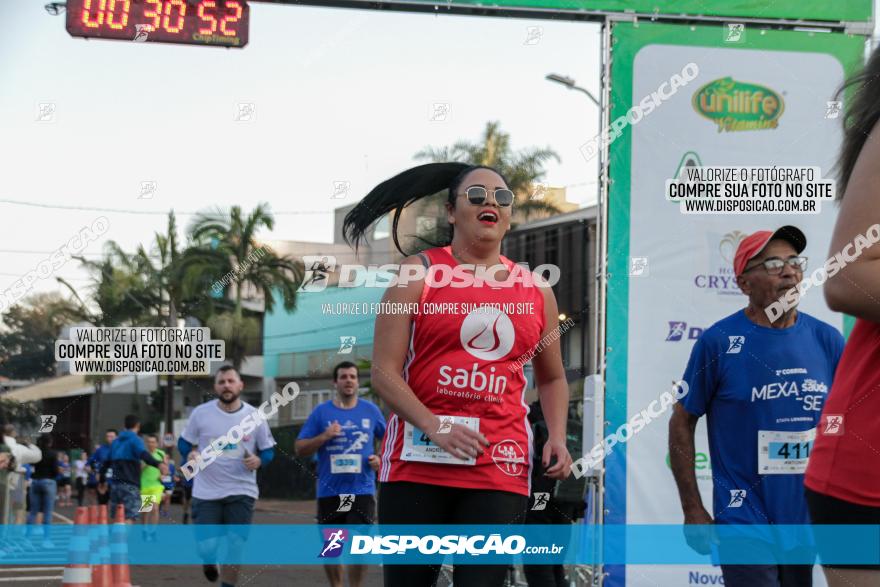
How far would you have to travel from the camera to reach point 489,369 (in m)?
4.17

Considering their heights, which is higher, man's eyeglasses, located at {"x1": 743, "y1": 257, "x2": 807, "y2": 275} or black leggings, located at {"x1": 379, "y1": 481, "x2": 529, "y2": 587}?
man's eyeglasses, located at {"x1": 743, "y1": 257, "x2": 807, "y2": 275}

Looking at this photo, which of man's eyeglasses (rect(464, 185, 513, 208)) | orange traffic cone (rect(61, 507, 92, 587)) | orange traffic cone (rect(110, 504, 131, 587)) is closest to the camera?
man's eyeglasses (rect(464, 185, 513, 208))

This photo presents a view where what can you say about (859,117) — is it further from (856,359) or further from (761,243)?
(761,243)

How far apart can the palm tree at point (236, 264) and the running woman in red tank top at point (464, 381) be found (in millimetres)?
15929

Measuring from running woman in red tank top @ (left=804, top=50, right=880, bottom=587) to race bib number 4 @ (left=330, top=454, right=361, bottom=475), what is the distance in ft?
22.6

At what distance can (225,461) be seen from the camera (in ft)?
27.4

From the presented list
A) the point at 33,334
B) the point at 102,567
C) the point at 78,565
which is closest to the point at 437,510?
the point at 78,565

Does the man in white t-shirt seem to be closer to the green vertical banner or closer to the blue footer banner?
the blue footer banner

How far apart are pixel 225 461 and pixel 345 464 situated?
107cm

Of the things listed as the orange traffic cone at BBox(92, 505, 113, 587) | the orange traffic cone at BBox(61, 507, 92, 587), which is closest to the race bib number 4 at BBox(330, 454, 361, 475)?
the orange traffic cone at BBox(92, 505, 113, 587)

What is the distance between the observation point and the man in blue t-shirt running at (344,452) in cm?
902

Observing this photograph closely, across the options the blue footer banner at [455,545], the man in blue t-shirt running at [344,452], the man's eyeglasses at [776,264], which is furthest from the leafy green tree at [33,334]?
the man's eyeglasses at [776,264]

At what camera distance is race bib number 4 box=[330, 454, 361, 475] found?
29.6ft

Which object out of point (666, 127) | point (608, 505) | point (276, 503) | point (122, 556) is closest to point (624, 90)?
point (666, 127)
